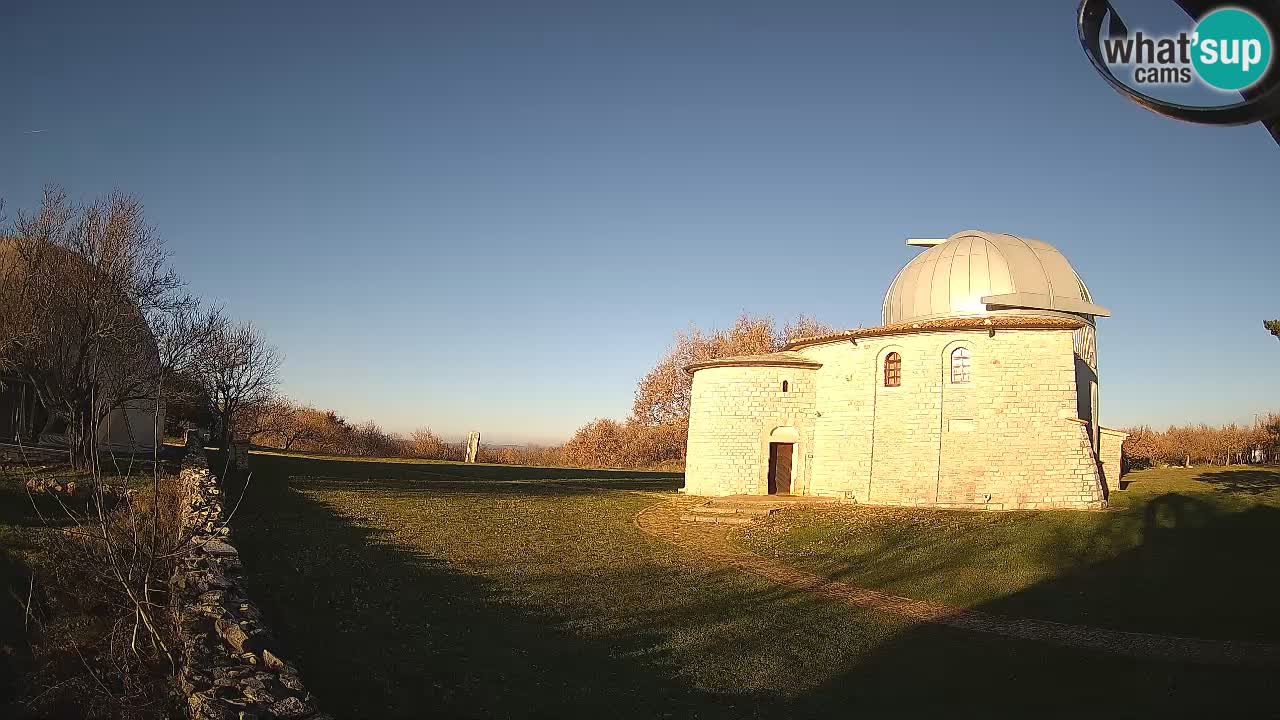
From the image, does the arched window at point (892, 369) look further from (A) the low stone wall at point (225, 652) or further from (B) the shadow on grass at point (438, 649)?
(A) the low stone wall at point (225, 652)

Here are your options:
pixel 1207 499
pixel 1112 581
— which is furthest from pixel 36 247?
pixel 1207 499

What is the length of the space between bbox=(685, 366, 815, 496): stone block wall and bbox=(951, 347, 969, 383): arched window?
513cm

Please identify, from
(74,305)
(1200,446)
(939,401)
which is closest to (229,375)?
(74,305)

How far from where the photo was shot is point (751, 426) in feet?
84.6

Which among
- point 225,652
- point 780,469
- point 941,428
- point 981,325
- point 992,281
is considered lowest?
point 225,652

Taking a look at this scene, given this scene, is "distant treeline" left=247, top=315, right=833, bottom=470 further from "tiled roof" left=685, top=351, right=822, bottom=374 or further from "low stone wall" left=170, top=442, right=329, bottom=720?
"low stone wall" left=170, top=442, right=329, bottom=720

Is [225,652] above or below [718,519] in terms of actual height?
above

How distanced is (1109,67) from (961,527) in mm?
16913

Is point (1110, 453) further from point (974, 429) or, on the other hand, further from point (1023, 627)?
point (1023, 627)

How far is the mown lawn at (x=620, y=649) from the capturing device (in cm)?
664

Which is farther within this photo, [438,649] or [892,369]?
[892,369]

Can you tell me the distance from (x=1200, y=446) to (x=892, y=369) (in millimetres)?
38906

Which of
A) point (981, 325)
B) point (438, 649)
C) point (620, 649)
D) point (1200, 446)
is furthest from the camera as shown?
point (1200, 446)

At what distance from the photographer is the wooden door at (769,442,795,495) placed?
25.6m
